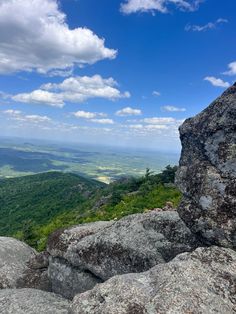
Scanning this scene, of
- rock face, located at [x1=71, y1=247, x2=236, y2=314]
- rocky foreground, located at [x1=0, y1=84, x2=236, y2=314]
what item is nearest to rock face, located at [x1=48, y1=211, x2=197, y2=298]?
rocky foreground, located at [x1=0, y1=84, x2=236, y2=314]

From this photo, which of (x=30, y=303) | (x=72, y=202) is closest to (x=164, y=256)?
(x=30, y=303)

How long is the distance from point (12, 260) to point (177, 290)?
1389cm

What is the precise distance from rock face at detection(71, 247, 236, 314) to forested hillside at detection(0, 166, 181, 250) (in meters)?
24.2

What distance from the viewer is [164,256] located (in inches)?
656

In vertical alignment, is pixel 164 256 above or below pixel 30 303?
above

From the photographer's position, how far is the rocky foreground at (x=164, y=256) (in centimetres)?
1185

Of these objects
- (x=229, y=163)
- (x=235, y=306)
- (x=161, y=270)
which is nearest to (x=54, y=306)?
(x=161, y=270)

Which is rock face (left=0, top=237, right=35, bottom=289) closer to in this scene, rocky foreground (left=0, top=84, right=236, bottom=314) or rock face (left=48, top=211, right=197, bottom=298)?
rocky foreground (left=0, top=84, right=236, bottom=314)

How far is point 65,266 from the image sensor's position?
19312 mm

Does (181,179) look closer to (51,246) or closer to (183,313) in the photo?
(183,313)

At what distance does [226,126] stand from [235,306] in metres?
6.69

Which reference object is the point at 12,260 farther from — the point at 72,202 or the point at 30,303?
the point at 72,202

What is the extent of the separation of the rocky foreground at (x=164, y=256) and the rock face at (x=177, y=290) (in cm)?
3

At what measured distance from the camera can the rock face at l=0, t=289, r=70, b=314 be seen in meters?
15.7
